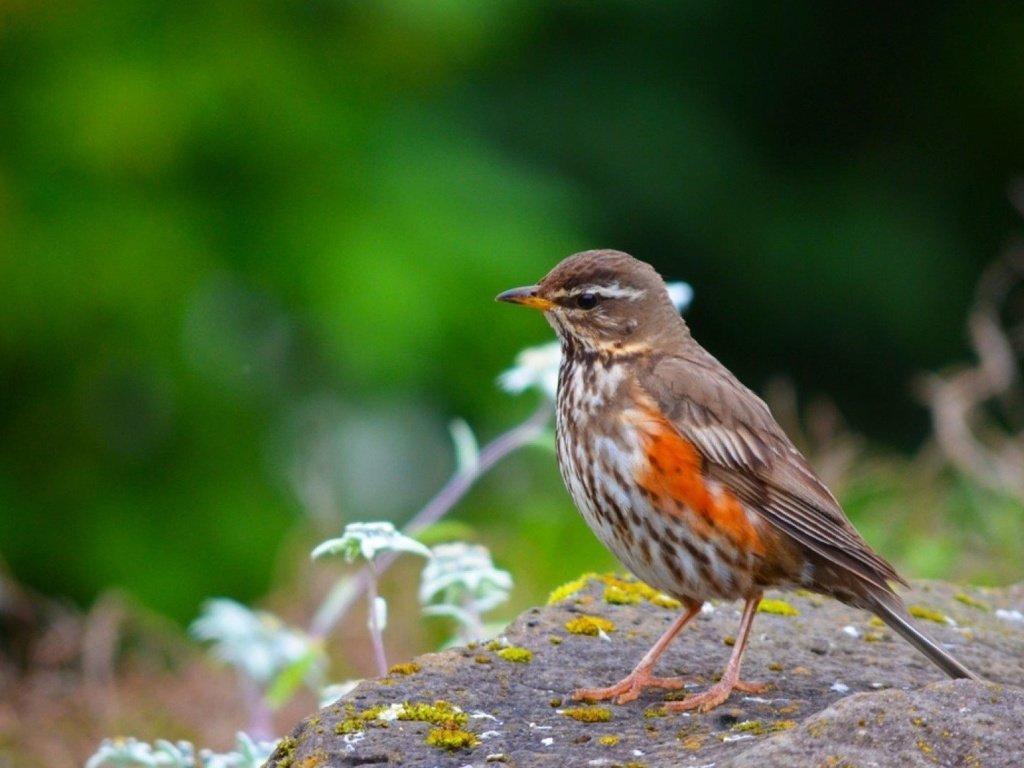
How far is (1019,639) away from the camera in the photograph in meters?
4.73

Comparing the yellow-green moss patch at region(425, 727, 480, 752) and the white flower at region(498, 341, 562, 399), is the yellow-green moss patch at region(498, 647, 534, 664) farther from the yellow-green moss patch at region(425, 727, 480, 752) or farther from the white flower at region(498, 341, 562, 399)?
the white flower at region(498, 341, 562, 399)

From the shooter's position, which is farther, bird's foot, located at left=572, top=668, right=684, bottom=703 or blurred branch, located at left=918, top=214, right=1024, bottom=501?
blurred branch, located at left=918, top=214, right=1024, bottom=501

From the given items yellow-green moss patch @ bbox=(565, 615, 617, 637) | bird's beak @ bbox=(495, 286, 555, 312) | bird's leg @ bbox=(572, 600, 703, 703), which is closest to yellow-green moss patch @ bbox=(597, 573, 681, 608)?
yellow-green moss patch @ bbox=(565, 615, 617, 637)

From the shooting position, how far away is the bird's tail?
165 inches

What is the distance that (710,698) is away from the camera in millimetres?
3961

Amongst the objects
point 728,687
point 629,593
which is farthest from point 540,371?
point 728,687

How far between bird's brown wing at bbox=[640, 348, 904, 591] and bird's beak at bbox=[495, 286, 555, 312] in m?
0.40

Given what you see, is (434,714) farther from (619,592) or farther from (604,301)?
(604,301)

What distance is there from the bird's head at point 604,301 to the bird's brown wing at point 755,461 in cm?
18

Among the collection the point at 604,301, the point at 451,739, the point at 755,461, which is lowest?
the point at 451,739

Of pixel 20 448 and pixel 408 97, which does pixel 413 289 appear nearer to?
pixel 408 97

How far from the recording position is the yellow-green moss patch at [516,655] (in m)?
4.14

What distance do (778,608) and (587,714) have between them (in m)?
1.15

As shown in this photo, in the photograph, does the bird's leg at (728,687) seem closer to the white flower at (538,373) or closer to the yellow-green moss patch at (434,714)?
the yellow-green moss patch at (434,714)
